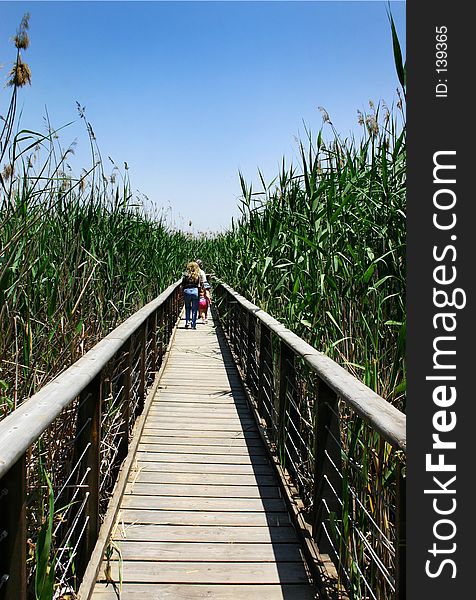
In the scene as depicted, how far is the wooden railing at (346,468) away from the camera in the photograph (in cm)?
138

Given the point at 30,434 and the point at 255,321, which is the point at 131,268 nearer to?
the point at 255,321

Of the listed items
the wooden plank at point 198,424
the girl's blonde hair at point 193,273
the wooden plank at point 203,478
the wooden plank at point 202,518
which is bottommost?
the wooden plank at point 202,518

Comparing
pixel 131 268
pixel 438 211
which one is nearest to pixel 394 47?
pixel 438 211

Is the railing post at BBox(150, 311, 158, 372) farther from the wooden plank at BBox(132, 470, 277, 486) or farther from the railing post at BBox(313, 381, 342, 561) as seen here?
the railing post at BBox(313, 381, 342, 561)

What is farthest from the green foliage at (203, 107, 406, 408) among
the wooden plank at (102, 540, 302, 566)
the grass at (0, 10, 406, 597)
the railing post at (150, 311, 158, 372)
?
the railing post at (150, 311, 158, 372)

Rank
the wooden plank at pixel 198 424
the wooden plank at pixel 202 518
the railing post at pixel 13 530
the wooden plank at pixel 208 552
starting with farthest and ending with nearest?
the wooden plank at pixel 198 424
the wooden plank at pixel 202 518
the wooden plank at pixel 208 552
the railing post at pixel 13 530

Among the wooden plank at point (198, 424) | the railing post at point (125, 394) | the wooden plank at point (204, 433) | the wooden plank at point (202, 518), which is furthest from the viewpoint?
the wooden plank at point (198, 424)

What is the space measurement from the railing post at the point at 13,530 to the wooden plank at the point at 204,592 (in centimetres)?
85

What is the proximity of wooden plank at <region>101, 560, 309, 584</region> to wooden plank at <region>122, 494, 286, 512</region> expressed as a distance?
500 mm

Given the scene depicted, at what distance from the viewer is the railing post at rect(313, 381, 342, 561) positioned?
1.93 meters

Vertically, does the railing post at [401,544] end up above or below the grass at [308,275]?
below

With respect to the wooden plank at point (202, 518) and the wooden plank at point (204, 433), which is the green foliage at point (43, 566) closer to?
the wooden plank at point (202, 518)

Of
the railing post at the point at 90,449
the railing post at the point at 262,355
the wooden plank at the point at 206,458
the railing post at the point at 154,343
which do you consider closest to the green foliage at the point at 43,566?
the railing post at the point at 90,449

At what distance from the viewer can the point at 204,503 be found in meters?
2.75
